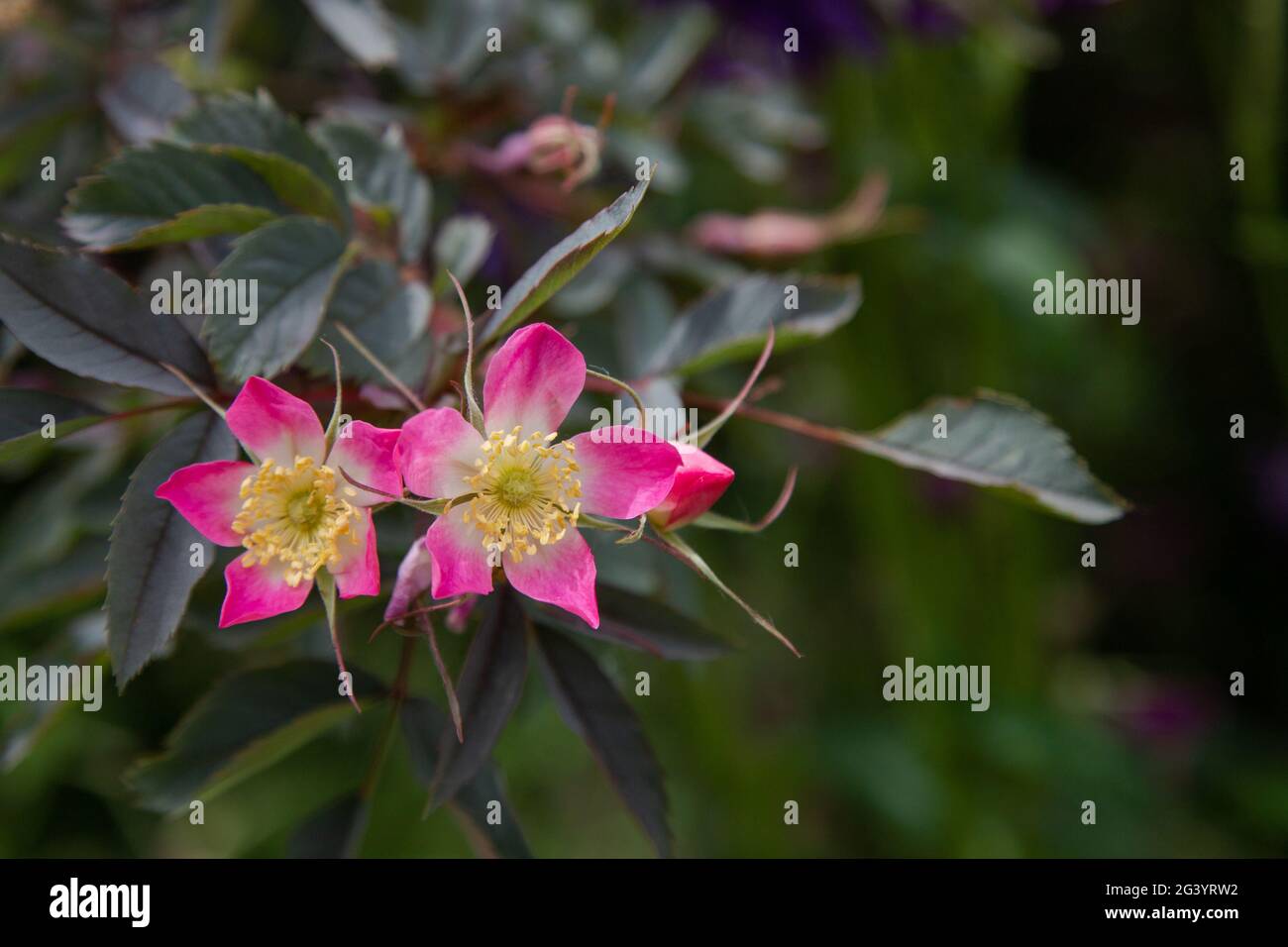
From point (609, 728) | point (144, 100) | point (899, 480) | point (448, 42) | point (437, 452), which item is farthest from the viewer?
point (899, 480)

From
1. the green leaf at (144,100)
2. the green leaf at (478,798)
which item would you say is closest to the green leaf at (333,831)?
the green leaf at (478,798)

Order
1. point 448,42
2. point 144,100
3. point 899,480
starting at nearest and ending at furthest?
point 144,100
point 448,42
point 899,480

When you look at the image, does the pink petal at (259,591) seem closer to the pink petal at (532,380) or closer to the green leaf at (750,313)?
the pink petal at (532,380)

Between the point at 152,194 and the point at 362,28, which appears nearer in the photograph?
the point at 152,194

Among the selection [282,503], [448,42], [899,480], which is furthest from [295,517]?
[899,480]

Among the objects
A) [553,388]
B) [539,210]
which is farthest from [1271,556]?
[553,388]

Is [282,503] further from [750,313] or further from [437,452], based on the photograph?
[750,313]
